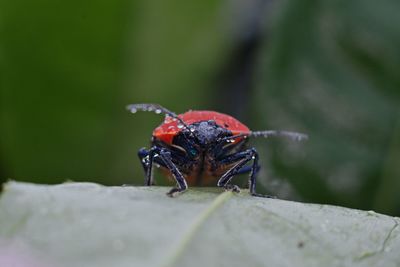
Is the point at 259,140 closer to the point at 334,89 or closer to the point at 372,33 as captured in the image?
the point at 334,89

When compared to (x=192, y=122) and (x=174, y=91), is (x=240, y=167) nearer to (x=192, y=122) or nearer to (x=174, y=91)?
(x=192, y=122)

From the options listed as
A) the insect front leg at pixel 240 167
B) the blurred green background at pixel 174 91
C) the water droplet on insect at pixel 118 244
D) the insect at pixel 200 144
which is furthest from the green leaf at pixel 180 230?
the blurred green background at pixel 174 91

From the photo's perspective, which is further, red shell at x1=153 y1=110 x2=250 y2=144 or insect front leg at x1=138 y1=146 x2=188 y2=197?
red shell at x1=153 y1=110 x2=250 y2=144

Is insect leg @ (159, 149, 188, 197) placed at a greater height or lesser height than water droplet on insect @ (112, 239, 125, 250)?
lesser

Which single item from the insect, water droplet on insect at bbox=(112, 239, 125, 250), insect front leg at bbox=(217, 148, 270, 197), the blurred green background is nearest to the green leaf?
water droplet on insect at bbox=(112, 239, 125, 250)

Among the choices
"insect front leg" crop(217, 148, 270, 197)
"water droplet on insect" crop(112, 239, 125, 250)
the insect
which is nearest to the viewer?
"water droplet on insect" crop(112, 239, 125, 250)

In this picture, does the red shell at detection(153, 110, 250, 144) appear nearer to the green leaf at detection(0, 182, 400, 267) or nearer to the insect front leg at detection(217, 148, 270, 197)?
the insect front leg at detection(217, 148, 270, 197)

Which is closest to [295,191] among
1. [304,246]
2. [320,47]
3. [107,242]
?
[320,47]
